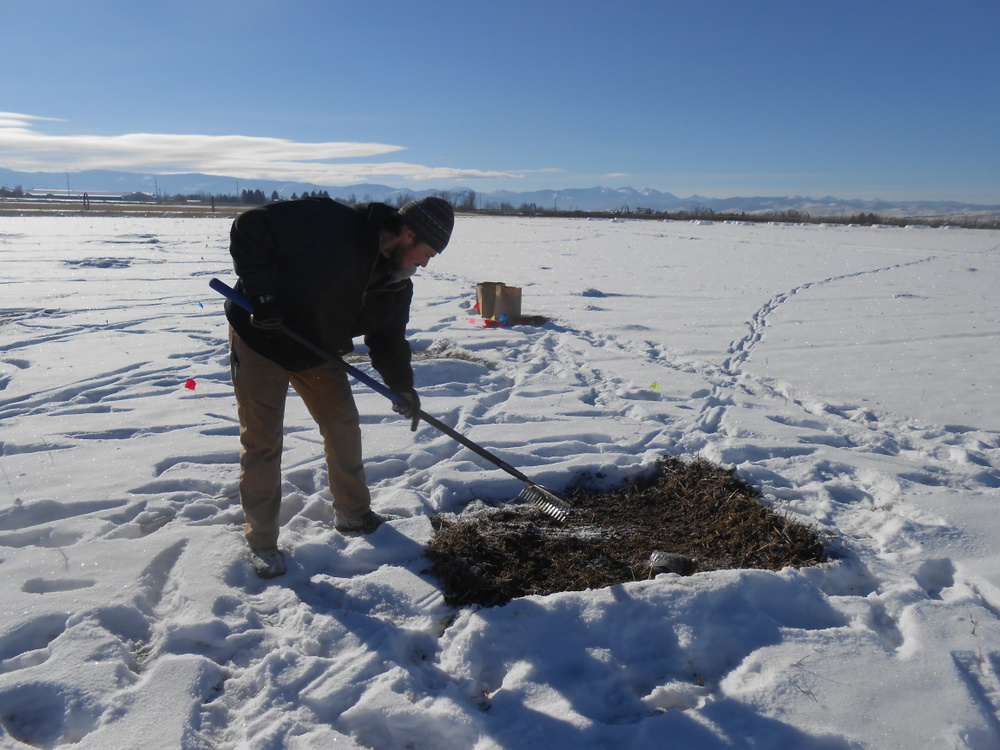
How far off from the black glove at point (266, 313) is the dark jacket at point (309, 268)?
0.09ft

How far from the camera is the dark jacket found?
2.72 meters

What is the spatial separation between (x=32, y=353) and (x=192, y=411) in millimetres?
2931

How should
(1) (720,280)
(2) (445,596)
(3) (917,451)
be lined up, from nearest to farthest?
(2) (445,596) < (3) (917,451) < (1) (720,280)

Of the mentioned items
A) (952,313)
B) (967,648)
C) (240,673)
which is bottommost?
(240,673)

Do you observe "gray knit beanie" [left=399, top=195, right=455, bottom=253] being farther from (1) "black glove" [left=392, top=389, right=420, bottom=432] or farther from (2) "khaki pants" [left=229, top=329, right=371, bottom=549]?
(1) "black glove" [left=392, top=389, right=420, bottom=432]

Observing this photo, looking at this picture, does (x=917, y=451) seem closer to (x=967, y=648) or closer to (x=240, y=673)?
(x=967, y=648)

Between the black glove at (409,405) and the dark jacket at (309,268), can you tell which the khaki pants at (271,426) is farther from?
the black glove at (409,405)

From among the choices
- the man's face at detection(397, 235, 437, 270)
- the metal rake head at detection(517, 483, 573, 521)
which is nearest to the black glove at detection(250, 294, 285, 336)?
the man's face at detection(397, 235, 437, 270)

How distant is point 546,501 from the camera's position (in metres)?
3.37

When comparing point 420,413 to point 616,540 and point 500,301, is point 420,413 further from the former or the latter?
point 500,301

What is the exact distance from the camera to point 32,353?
6559 millimetres

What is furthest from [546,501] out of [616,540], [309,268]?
[309,268]

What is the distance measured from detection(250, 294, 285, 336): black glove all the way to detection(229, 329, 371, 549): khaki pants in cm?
21

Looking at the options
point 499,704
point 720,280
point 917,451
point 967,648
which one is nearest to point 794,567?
point 967,648
